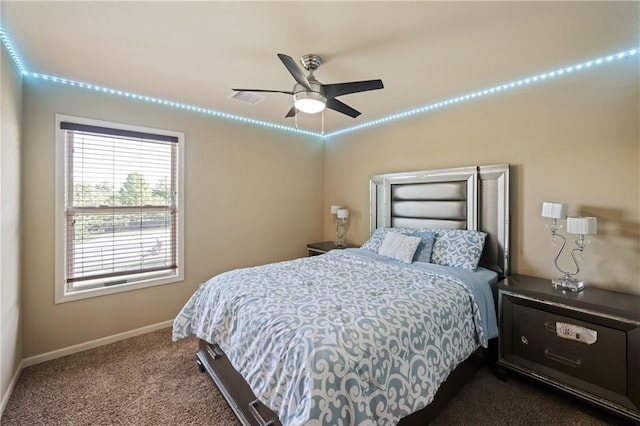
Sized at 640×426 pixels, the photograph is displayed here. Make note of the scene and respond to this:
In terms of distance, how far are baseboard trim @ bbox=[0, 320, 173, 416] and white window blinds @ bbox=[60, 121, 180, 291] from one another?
1.79ft

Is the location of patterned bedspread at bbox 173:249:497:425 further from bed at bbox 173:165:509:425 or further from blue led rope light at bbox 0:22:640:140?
blue led rope light at bbox 0:22:640:140

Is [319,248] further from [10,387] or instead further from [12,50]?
[12,50]

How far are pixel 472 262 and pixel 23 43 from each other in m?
3.97

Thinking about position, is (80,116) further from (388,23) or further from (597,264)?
(597,264)

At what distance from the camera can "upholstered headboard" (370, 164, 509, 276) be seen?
9.30 feet

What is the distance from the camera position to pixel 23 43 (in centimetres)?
203

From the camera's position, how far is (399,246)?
306 cm

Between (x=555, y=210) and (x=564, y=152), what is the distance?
1.91ft

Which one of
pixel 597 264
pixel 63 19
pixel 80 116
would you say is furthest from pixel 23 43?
pixel 597 264

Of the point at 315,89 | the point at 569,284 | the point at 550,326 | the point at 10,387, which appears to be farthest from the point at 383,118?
the point at 10,387

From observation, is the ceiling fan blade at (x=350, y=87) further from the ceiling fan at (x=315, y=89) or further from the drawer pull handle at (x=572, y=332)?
the drawer pull handle at (x=572, y=332)

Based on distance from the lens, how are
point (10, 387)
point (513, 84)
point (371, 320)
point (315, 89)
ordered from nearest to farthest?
point (371, 320) → point (315, 89) → point (10, 387) → point (513, 84)

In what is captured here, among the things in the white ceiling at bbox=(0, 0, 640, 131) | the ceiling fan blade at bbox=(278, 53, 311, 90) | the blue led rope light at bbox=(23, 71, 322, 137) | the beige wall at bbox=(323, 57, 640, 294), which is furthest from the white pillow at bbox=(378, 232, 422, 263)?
the blue led rope light at bbox=(23, 71, 322, 137)

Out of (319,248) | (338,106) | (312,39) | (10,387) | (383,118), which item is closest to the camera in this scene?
(312,39)
